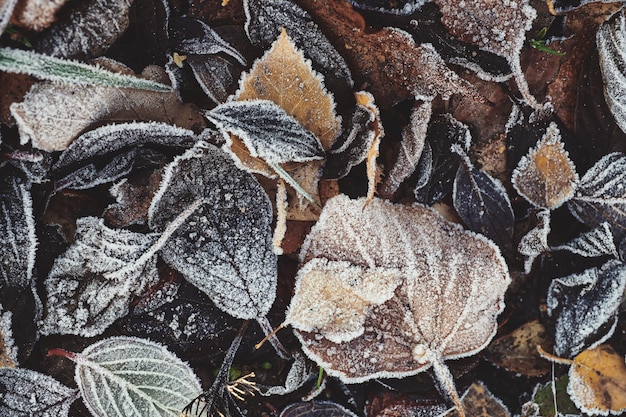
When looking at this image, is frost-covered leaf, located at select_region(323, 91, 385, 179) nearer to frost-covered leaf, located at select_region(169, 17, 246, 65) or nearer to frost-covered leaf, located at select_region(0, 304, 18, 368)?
frost-covered leaf, located at select_region(169, 17, 246, 65)

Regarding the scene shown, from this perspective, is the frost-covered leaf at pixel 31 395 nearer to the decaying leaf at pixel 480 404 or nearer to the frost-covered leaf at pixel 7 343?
the frost-covered leaf at pixel 7 343

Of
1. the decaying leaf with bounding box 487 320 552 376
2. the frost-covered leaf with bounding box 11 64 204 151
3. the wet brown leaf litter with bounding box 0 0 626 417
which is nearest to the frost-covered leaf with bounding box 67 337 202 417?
the wet brown leaf litter with bounding box 0 0 626 417

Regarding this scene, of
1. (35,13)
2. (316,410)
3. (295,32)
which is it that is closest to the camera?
(35,13)

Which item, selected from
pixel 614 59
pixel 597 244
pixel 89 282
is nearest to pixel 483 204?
pixel 597 244

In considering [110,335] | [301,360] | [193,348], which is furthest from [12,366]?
[301,360]

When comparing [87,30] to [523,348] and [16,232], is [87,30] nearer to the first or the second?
[16,232]

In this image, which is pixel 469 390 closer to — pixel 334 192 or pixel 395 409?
pixel 395 409
